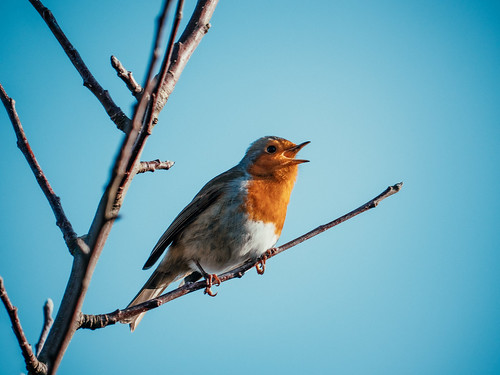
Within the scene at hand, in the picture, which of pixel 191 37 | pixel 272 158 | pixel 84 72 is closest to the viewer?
pixel 84 72

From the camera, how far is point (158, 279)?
4.79 meters

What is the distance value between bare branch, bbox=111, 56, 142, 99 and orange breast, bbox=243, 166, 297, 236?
2.36 meters

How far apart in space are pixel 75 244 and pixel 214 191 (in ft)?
9.69

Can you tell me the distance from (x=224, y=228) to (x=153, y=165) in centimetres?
211

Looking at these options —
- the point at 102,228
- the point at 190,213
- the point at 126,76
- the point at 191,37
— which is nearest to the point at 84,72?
the point at 126,76

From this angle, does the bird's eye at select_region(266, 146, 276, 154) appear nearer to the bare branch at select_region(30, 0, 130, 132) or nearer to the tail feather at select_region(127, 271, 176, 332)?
the tail feather at select_region(127, 271, 176, 332)

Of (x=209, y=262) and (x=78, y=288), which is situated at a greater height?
(x=209, y=262)

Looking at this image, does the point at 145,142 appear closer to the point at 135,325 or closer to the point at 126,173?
the point at 126,173

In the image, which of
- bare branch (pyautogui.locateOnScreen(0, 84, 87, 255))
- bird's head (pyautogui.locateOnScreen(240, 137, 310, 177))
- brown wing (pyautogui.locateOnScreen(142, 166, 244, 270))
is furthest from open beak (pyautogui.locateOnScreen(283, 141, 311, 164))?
bare branch (pyautogui.locateOnScreen(0, 84, 87, 255))

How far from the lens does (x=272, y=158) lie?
5277 millimetres

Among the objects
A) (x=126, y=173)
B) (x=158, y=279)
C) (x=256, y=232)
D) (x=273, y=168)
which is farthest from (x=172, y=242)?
(x=126, y=173)

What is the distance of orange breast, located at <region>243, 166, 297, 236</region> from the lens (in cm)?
468

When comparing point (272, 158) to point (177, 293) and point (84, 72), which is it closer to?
point (177, 293)

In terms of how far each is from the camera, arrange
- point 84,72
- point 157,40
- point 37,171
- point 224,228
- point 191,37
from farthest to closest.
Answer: point 224,228, point 191,37, point 84,72, point 37,171, point 157,40
